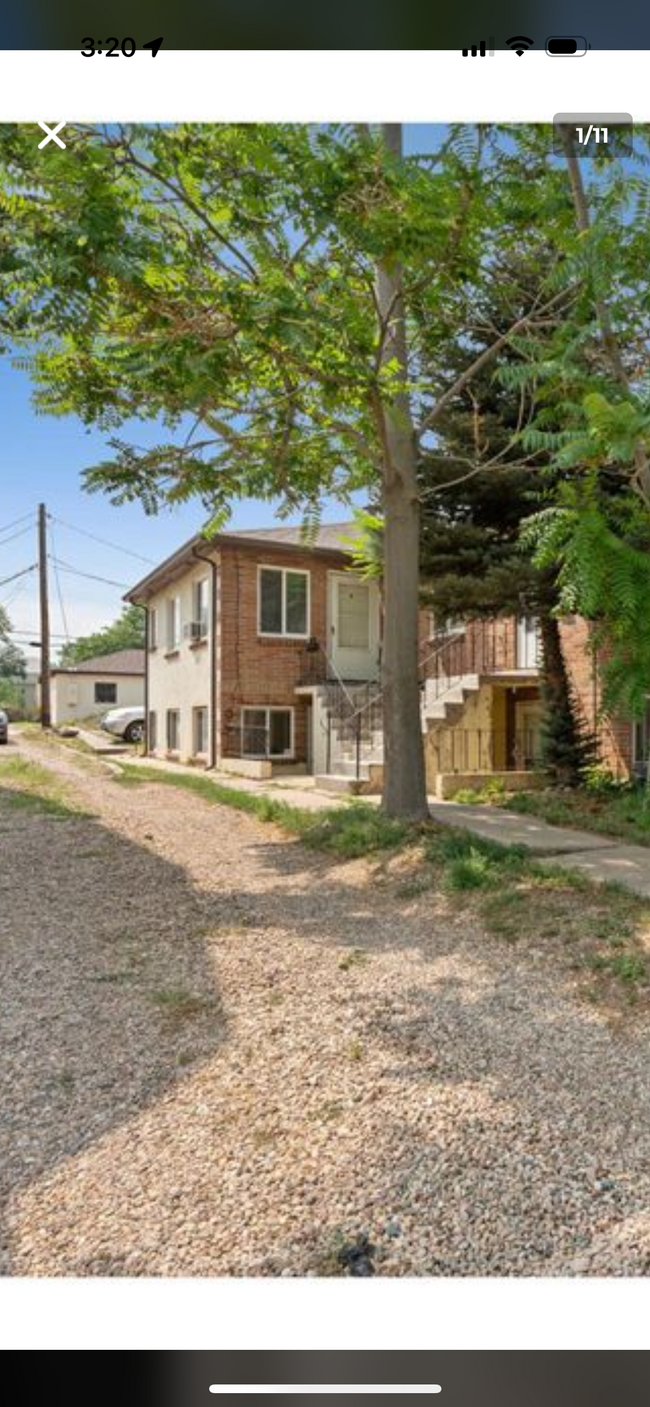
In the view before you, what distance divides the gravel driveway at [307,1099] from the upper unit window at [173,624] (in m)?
5.91

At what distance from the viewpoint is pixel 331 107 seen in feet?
4.23

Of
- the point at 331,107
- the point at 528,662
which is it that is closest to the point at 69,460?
the point at 331,107

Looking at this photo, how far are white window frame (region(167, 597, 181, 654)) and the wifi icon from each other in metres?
8.62

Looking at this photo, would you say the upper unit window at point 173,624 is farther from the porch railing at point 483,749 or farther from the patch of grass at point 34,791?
the porch railing at point 483,749

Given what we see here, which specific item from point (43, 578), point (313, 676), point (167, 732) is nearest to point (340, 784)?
point (167, 732)

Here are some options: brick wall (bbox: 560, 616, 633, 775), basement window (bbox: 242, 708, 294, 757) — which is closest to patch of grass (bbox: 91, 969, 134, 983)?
brick wall (bbox: 560, 616, 633, 775)

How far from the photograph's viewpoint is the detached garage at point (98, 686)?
4.23 m

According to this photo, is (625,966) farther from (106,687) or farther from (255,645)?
(255,645)

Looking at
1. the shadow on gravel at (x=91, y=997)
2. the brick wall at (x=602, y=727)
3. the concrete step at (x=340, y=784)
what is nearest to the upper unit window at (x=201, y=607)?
the concrete step at (x=340, y=784)

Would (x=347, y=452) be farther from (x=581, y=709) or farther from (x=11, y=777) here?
(x=11, y=777)

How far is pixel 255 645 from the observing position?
38.3 feet

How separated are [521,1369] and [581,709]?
814 centimetres

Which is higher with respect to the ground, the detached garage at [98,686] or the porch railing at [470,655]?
the porch railing at [470,655]

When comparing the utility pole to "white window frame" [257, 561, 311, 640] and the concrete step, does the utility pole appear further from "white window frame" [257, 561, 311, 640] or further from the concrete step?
"white window frame" [257, 561, 311, 640]
